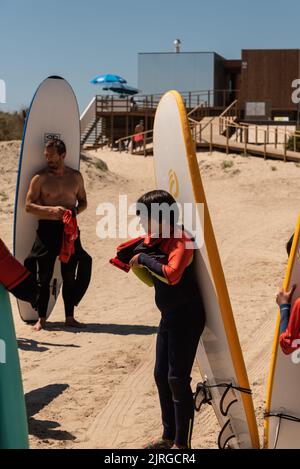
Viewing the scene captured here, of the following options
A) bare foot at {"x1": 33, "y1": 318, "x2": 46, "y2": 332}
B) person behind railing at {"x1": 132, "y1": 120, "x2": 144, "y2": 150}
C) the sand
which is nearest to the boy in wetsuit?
the sand

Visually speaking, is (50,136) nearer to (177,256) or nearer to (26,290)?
(177,256)

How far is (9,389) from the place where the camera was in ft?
9.73

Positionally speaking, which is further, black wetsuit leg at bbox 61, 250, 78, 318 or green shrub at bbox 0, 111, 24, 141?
green shrub at bbox 0, 111, 24, 141

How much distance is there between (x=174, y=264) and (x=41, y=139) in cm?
334

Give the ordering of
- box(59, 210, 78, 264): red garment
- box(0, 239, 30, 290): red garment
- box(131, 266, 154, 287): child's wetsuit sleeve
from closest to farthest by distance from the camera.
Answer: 1. box(0, 239, 30, 290): red garment
2. box(131, 266, 154, 287): child's wetsuit sleeve
3. box(59, 210, 78, 264): red garment

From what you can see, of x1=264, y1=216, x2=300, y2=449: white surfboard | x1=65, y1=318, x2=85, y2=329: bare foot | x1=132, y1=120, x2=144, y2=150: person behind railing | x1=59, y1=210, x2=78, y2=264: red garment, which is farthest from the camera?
x1=132, y1=120, x2=144, y2=150: person behind railing

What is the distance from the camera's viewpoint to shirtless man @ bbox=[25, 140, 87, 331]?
6.25m

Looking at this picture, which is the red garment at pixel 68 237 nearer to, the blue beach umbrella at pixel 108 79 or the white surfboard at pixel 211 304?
the white surfboard at pixel 211 304

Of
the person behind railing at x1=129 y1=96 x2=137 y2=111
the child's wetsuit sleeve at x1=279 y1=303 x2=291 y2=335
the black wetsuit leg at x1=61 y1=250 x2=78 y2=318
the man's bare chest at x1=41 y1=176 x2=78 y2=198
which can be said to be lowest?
the black wetsuit leg at x1=61 y1=250 x2=78 y2=318

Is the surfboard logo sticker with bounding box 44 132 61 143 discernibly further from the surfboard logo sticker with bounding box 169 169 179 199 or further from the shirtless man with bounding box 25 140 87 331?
the surfboard logo sticker with bounding box 169 169 179 199

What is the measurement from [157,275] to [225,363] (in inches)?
21.0

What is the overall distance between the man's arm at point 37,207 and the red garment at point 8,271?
10.3 ft

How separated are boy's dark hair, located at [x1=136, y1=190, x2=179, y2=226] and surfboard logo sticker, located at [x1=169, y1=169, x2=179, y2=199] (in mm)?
80

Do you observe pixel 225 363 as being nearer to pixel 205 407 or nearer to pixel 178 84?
pixel 205 407
